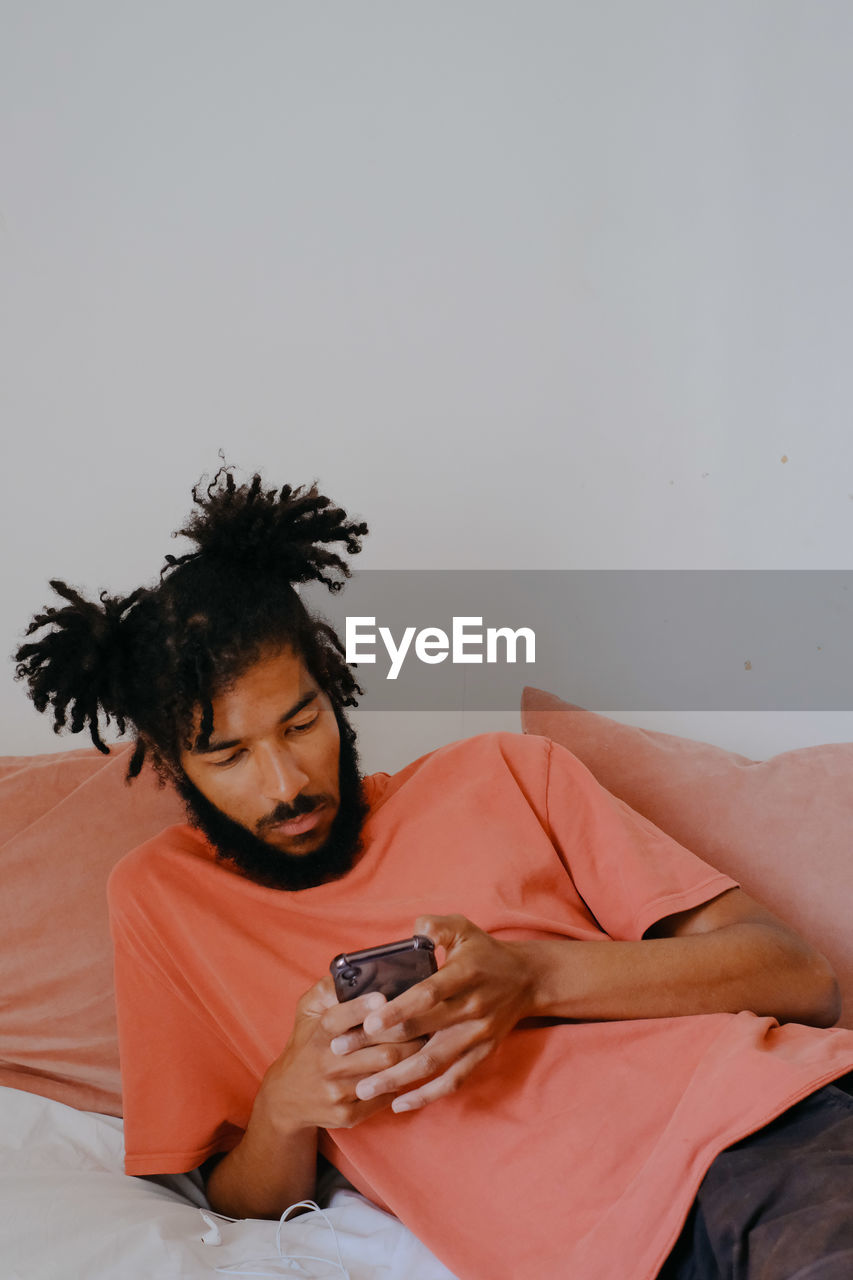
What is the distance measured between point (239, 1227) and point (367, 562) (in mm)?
907

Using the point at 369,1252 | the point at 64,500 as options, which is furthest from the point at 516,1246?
the point at 64,500

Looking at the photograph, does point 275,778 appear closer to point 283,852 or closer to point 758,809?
point 283,852

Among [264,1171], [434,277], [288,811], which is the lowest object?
[264,1171]

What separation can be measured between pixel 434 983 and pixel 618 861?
0.92 feet

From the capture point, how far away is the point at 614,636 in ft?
5.13

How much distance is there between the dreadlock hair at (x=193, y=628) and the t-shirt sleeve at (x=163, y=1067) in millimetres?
184

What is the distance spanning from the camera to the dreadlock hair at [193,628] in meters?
1.04

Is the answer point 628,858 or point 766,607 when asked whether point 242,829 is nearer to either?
point 628,858

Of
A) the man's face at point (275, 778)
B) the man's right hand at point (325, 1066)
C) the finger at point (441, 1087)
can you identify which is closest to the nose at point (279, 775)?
the man's face at point (275, 778)

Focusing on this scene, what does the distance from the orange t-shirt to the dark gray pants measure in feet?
0.07

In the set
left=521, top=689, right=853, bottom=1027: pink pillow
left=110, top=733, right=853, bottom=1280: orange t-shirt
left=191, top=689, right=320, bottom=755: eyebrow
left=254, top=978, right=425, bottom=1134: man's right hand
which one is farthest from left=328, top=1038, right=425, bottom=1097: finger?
left=521, top=689, right=853, bottom=1027: pink pillow

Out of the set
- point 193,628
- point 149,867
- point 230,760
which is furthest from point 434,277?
point 149,867

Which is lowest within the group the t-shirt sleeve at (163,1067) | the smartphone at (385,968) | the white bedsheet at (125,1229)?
the white bedsheet at (125,1229)

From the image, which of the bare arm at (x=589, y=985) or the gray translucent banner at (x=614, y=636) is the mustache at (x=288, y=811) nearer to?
the bare arm at (x=589, y=985)
